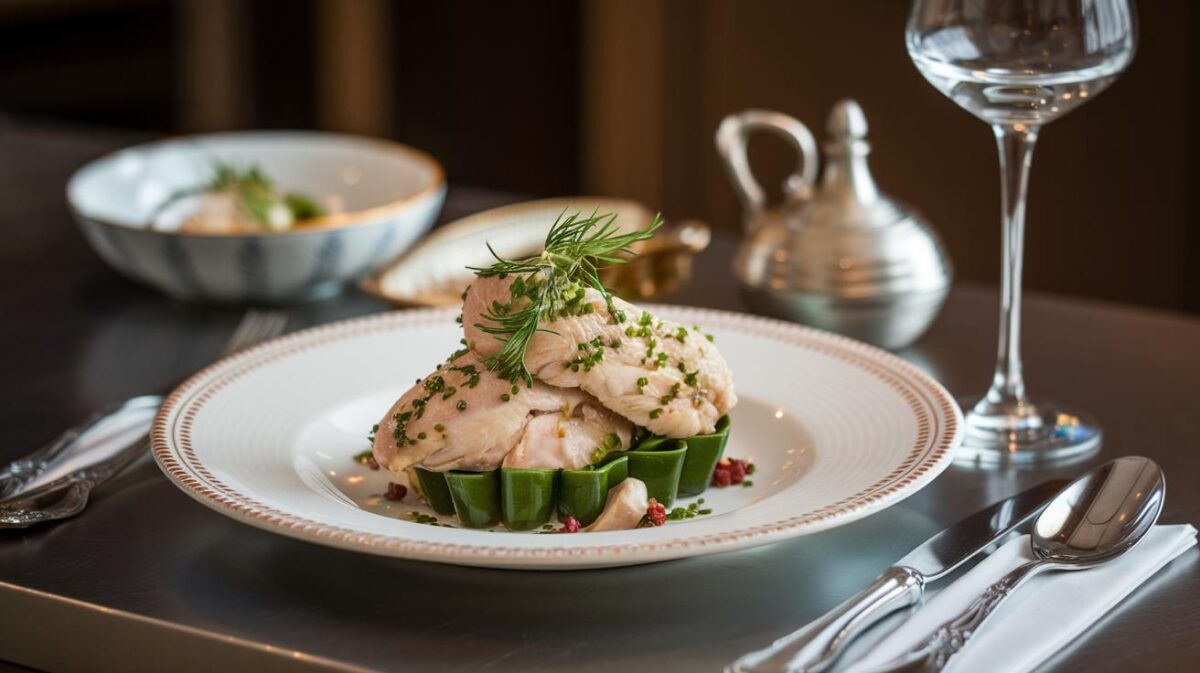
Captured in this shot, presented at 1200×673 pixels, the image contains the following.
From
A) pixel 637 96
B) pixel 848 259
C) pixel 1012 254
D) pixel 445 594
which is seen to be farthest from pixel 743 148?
pixel 637 96

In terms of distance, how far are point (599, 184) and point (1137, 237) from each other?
1506mm

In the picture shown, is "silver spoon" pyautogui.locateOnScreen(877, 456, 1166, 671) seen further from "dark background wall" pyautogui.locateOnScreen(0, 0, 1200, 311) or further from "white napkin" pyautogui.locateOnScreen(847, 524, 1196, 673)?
"dark background wall" pyautogui.locateOnScreen(0, 0, 1200, 311)

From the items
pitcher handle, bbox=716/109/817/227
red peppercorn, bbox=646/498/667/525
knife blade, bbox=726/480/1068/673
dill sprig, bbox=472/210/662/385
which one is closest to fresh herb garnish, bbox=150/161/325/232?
pitcher handle, bbox=716/109/817/227

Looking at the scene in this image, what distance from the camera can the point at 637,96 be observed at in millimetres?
3953

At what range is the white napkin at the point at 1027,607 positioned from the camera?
0.87 m

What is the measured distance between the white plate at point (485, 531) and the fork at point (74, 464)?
0.09 m

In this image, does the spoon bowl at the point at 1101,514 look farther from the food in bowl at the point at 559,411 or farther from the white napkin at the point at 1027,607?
the food in bowl at the point at 559,411

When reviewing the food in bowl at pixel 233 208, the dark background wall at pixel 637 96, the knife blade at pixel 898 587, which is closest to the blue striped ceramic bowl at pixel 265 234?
the food in bowl at pixel 233 208

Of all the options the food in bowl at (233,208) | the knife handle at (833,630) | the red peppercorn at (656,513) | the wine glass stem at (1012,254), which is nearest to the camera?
the knife handle at (833,630)

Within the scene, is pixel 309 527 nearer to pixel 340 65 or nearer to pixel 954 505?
pixel 954 505

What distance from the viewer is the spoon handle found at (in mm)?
824

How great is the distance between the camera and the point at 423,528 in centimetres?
95

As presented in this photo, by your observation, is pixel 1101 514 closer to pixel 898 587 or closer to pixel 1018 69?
pixel 898 587

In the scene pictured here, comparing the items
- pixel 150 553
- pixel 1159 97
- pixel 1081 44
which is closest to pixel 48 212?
pixel 150 553
